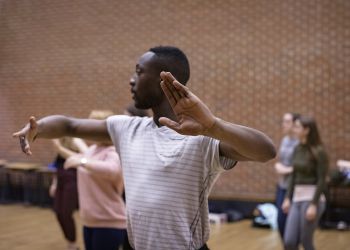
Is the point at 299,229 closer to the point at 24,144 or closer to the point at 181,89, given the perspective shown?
the point at 24,144

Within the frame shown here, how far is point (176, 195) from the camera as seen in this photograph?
1.69m

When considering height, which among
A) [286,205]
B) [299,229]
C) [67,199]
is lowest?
[67,199]

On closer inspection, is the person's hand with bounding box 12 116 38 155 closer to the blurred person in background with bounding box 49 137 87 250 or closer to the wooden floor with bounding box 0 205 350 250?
the blurred person in background with bounding box 49 137 87 250

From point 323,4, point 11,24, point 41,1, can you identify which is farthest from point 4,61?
point 323,4

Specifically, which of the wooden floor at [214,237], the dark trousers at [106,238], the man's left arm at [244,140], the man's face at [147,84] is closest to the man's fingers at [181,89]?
the man's left arm at [244,140]

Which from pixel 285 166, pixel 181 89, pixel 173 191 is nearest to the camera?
pixel 181 89

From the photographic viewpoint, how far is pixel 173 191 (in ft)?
5.56

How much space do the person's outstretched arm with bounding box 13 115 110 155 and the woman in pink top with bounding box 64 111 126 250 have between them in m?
1.13

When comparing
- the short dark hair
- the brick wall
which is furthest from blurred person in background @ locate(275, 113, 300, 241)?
the short dark hair

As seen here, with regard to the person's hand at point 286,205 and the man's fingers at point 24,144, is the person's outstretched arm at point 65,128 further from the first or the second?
the person's hand at point 286,205

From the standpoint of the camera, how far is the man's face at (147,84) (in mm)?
1813

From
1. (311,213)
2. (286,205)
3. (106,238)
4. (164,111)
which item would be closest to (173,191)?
(164,111)

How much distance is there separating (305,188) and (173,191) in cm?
282

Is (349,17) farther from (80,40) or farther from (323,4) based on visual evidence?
(80,40)
